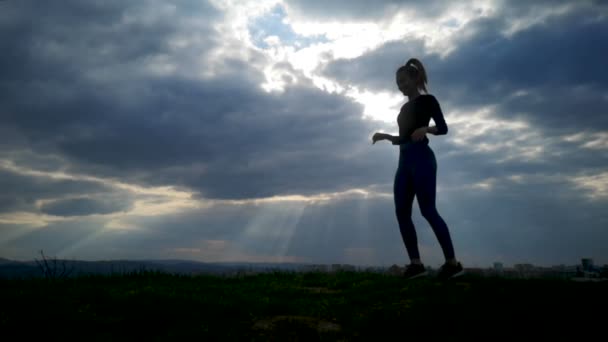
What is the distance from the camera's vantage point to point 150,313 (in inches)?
272

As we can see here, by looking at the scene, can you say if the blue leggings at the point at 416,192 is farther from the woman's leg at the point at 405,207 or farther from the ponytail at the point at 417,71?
the ponytail at the point at 417,71

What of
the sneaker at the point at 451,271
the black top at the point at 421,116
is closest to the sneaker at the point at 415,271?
the sneaker at the point at 451,271

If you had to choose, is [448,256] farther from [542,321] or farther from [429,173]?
[542,321]

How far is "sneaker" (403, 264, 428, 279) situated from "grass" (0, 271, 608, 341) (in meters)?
1.09

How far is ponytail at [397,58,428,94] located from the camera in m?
10.6

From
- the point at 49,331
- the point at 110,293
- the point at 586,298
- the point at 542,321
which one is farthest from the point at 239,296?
the point at 586,298

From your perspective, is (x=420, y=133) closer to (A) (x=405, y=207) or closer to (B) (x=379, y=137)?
(B) (x=379, y=137)

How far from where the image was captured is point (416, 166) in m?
10.1

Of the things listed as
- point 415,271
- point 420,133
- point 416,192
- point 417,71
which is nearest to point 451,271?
point 415,271

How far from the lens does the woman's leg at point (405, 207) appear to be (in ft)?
34.2

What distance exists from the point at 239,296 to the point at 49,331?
376 centimetres

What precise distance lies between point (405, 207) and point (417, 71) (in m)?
3.22

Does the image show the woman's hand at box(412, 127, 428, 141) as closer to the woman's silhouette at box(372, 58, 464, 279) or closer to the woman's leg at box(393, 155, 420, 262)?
the woman's silhouette at box(372, 58, 464, 279)

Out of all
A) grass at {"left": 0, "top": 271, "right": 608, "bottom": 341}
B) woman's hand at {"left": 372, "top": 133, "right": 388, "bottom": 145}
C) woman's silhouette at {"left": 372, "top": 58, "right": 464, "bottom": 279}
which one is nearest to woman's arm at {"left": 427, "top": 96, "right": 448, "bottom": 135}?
woman's silhouette at {"left": 372, "top": 58, "right": 464, "bottom": 279}
